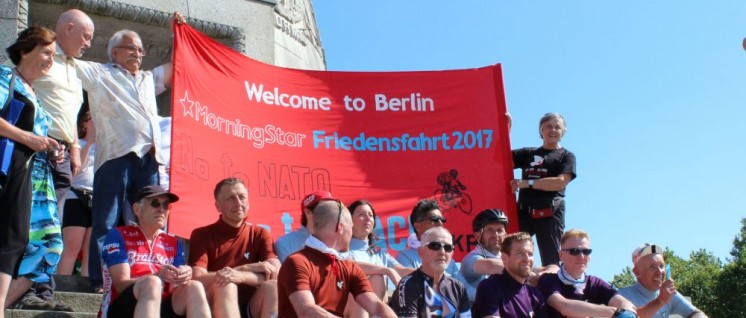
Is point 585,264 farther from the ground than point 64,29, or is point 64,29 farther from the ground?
point 64,29

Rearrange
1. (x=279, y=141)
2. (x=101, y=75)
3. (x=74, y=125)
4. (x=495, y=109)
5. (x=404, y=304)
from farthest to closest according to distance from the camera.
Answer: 1. (x=495, y=109)
2. (x=279, y=141)
3. (x=101, y=75)
4. (x=74, y=125)
5. (x=404, y=304)

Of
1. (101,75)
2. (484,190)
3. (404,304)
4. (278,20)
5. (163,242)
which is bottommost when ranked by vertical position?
(404,304)

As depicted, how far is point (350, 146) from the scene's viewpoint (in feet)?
32.5

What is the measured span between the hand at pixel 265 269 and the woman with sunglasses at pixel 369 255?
0.78 metres

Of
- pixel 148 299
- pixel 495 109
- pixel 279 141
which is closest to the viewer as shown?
pixel 148 299

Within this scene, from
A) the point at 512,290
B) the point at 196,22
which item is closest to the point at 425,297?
the point at 512,290

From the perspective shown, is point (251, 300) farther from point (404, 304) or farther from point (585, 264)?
point (585, 264)

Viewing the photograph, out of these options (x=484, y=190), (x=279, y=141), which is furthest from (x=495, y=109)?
(x=279, y=141)

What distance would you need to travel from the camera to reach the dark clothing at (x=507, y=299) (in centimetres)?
709

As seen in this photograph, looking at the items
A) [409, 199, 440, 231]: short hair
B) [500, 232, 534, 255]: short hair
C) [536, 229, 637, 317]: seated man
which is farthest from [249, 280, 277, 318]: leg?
[536, 229, 637, 317]: seated man

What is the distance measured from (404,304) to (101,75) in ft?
10.2

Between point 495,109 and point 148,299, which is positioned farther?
point 495,109

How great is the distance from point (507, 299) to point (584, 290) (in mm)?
800

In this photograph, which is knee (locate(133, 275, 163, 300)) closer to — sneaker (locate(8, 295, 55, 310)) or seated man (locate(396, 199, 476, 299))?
sneaker (locate(8, 295, 55, 310))
